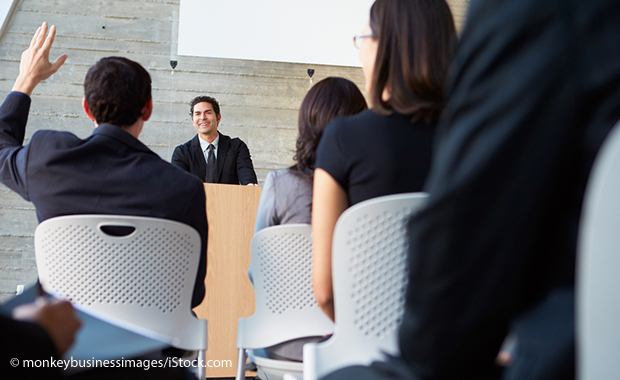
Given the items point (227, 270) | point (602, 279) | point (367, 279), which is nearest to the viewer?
point (602, 279)

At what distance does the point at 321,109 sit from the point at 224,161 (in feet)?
10.6

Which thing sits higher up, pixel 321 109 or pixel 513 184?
pixel 321 109

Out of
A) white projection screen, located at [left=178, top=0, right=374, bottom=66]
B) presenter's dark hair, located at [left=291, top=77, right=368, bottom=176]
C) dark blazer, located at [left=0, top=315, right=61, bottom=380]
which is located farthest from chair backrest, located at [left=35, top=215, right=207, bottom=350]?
white projection screen, located at [left=178, top=0, right=374, bottom=66]

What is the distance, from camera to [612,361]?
324 millimetres

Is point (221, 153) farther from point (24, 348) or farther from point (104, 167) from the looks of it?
point (24, 348)

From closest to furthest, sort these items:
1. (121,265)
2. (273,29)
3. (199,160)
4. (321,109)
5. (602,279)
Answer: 1. (602,279)
2. (121,265)
3. (321,109)
4. (199,160)
5. (273,29)

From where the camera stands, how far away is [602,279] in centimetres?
33

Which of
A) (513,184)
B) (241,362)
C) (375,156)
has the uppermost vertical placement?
(375,156)

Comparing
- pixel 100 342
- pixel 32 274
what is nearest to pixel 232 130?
pixel 32 274

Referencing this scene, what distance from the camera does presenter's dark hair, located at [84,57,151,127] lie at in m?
1.33

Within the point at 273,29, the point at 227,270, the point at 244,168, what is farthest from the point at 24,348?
the point at 273,29

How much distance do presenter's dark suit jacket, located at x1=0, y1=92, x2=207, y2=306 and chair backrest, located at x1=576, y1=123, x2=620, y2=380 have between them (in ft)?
3.50

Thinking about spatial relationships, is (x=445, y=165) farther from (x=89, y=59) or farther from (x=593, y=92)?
(x=89, y=59)

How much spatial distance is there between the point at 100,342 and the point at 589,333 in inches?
17.6
